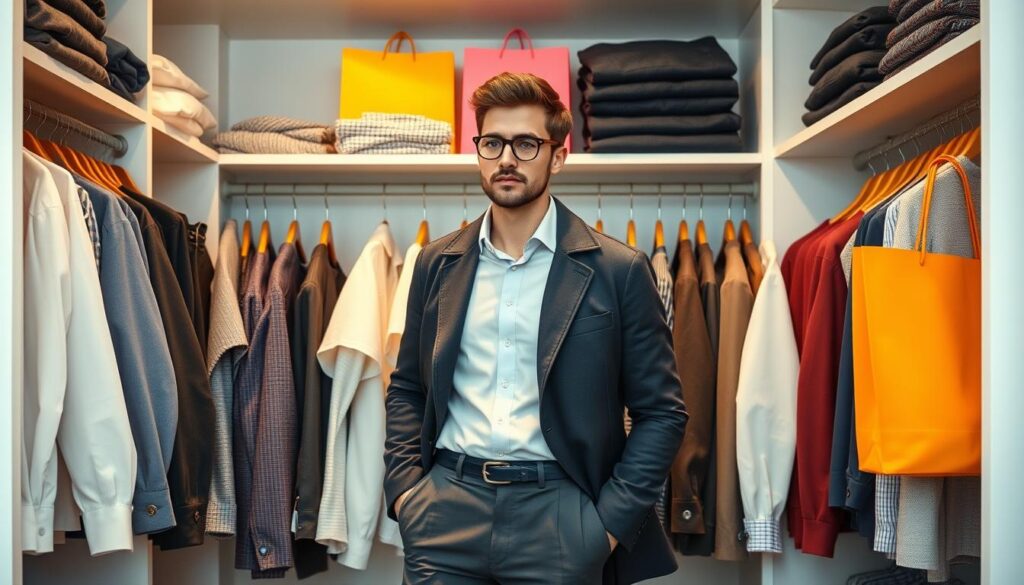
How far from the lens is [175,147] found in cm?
307

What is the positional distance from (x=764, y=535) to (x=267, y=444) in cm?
141

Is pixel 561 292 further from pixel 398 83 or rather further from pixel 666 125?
pixel 398 83

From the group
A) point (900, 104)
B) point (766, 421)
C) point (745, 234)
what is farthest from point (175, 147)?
point (900, 104)

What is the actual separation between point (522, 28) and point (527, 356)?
1758 mm

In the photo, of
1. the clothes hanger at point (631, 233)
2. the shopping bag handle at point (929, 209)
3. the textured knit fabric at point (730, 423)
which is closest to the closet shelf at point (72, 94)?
the clothes hanger at point (631, 233)

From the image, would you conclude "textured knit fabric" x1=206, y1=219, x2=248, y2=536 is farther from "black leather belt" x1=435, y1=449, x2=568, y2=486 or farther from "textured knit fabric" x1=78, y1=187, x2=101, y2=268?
"black leather belt" x1=435, y1=449, x2=568, y2=486

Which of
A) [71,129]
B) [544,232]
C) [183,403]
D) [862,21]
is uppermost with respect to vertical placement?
[862,21]

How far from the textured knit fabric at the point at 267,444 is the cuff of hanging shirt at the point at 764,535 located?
1289mm

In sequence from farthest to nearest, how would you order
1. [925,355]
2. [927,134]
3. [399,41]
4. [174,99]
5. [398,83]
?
[399,41] → [398,83] → [174,99] → [927,134] → [925,355]

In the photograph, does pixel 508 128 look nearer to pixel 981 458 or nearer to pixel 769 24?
pixel 981 458

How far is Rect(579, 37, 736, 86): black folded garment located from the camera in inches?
127

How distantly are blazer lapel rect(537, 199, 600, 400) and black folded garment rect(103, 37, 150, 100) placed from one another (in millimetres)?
1181

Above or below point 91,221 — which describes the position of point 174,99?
above

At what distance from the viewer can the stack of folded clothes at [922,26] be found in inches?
80.7
